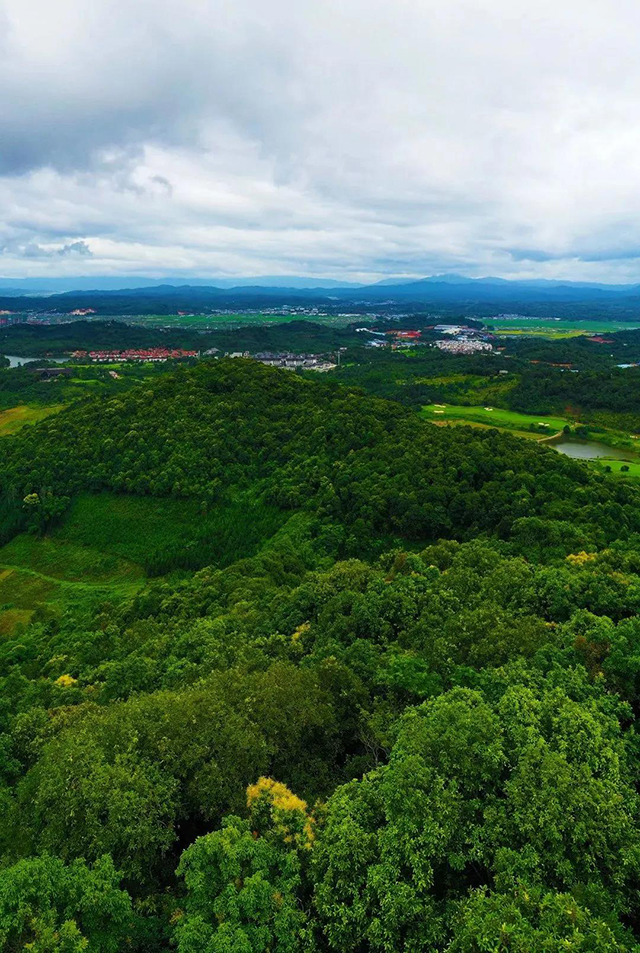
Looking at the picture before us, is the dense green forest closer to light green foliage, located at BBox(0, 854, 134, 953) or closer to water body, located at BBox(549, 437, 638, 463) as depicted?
light green foliage, located at BBox(0, 854, 134, 953)

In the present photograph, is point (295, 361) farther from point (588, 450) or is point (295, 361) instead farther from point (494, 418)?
point (588, 450)

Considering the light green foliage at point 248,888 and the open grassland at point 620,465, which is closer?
the light green foliage at point 248,888

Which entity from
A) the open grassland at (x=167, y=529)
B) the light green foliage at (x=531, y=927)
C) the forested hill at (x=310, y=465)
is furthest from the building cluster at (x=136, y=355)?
the light green foliage at (x=531, y=927)

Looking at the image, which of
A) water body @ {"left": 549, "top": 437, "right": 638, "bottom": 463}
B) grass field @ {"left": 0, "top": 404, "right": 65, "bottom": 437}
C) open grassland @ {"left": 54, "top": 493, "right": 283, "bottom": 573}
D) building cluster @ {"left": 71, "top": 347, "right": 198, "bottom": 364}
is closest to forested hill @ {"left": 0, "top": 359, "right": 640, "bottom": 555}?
open grassland @ {"left": 54, "top": 493, "right": 283, "bottom": 573}

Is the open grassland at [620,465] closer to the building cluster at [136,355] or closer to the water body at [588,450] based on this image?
the water body at [588,450]

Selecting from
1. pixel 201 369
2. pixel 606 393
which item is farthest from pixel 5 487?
pixel 606 393
